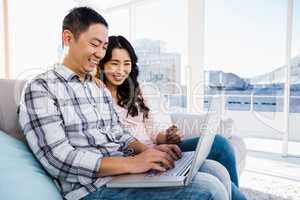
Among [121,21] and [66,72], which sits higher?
[121,21]

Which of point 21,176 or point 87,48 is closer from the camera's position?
point 21,176

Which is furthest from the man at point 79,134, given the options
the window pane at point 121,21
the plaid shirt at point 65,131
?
the window pane at point 121,21

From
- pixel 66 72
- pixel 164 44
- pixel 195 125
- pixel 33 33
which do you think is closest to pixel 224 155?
pixel 195 125

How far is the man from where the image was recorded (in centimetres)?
79

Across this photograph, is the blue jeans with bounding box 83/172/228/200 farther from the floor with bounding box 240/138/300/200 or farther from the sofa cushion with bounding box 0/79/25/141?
the floor with bounding box 240/138/300/200

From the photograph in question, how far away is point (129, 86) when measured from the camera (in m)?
1.57

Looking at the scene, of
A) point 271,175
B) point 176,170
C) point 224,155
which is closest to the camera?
point 176,170

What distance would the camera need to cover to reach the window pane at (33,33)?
3320 millimetres

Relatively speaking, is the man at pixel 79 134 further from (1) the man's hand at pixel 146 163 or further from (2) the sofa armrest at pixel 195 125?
(2) the sofa armrest at pixel 195 125

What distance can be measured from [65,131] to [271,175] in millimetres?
2205

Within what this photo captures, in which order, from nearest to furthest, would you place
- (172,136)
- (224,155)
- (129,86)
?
(224,155) → (172,136) → (129,86)

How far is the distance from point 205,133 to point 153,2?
132 inches

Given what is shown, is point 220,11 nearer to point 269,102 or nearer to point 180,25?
point 180,25

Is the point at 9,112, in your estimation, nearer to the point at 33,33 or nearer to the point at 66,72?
the point at 66,72
